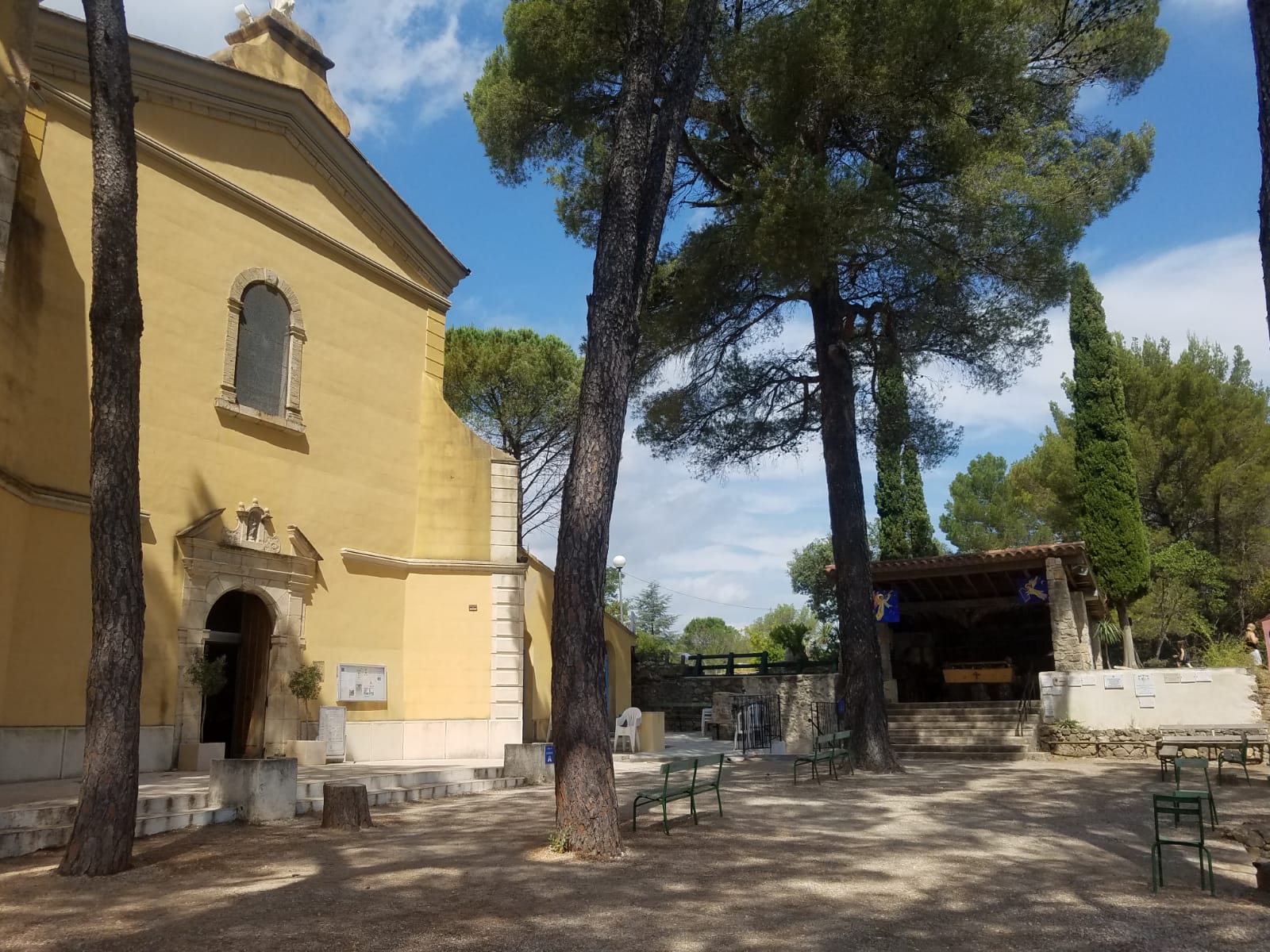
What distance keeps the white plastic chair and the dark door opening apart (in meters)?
5.84

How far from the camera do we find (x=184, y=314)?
1100 cm

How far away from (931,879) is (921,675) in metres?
15.4

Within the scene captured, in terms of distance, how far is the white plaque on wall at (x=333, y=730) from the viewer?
1169 cm

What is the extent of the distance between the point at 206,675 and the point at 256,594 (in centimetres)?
151

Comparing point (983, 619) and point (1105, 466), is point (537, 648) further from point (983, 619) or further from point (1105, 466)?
point (1105, 466)

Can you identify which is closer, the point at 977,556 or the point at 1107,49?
the point at 1107,49

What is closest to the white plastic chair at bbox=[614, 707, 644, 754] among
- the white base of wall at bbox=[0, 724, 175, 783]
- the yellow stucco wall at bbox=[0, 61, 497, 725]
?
the yellow stucco wall at bbox=[0, 61, 497, 725]

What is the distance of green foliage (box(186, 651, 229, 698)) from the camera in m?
10.0

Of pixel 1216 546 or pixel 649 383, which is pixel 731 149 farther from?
pixel 1216 546

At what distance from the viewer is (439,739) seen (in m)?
12.9

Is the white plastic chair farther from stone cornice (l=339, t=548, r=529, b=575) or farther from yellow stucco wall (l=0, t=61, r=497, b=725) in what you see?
stone cornice (l=339, t=548, r=529, b=575)

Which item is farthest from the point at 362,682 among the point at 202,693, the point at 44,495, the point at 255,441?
the point at 44,495

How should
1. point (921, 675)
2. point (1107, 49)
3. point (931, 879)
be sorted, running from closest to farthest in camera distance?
point (931, 879) < point (1107, 49) < point (921, 675)

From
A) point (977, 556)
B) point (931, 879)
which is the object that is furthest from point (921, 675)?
point (931, 879)
